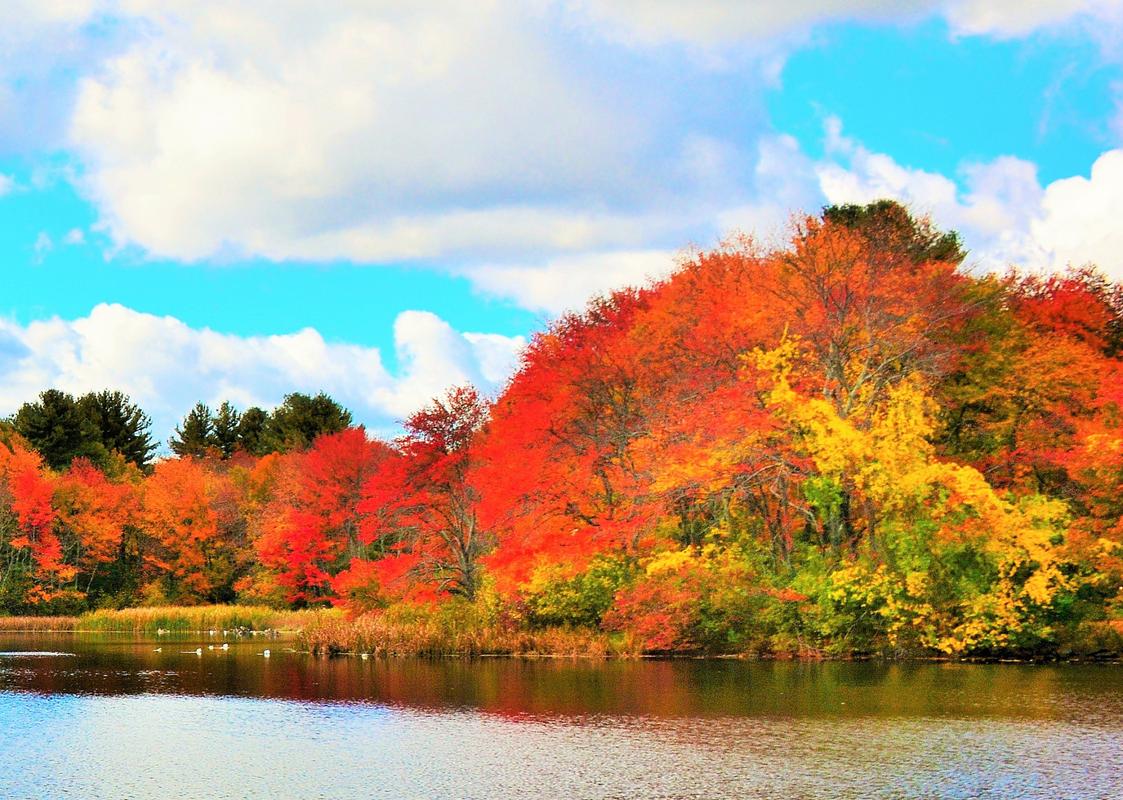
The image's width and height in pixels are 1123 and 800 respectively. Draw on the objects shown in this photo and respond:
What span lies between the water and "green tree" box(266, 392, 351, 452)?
242 ft

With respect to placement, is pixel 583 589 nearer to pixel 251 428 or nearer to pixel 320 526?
pixel 320 526

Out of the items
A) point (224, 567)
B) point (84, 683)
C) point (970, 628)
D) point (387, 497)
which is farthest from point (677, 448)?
point (224, 567)

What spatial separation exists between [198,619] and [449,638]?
32099 mm

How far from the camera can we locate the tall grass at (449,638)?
45156 mm

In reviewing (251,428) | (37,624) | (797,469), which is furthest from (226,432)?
(797,469)

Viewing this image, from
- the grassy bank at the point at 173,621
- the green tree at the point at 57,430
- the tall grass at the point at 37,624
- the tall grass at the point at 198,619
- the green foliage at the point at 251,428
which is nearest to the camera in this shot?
the tall grass at the point at 198,619

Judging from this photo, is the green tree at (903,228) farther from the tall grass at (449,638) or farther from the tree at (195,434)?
the tree at (195,434)

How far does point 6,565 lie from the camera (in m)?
83.1

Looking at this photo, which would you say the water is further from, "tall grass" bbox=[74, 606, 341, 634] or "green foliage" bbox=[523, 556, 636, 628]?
"tall grass" bbox=[74, 606, 341, 634]

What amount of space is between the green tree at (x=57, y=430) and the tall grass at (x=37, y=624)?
28.0 meters

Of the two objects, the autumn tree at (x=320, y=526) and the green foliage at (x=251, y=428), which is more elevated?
the green foliage at (x=251, y=428)

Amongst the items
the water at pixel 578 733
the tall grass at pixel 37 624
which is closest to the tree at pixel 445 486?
Result: the water at pixel 578 733

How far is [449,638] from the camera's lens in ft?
153

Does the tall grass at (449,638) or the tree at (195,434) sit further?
the tree at (195,434)
